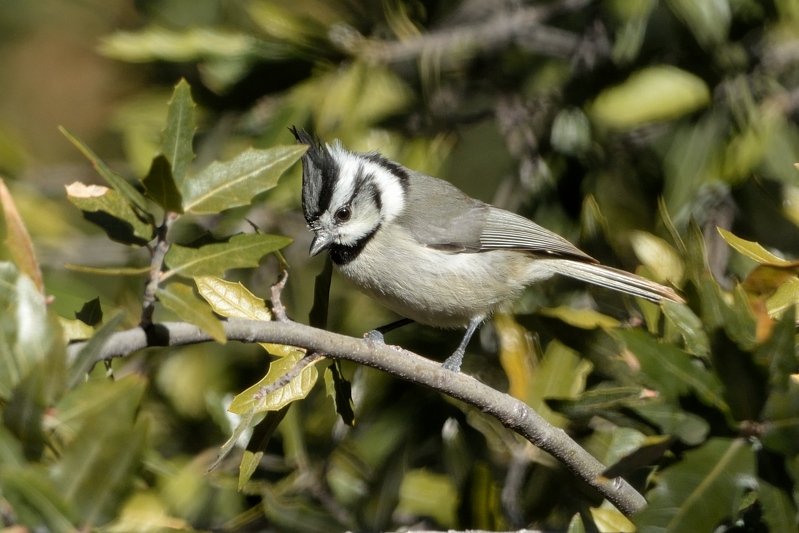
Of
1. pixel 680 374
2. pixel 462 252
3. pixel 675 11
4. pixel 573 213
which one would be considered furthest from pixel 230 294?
pixel 675 11

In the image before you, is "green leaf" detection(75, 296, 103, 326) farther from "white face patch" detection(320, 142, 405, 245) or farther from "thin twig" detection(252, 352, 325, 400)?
"white face patch" detection(320, 142, 405, 245)

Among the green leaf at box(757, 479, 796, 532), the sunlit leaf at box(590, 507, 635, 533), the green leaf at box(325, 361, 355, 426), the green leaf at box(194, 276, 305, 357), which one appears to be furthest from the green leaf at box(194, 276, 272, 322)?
the green leaf at box(757, 479, 796, 532)

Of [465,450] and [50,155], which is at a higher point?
[465,450]

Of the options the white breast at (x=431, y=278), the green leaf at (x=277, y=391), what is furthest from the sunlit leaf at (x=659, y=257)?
the green leaf at (x=277, y=391)

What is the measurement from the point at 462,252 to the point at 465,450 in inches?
34.2

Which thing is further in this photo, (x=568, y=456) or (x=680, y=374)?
(x=568, y=456)

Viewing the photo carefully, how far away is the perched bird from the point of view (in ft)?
8.57

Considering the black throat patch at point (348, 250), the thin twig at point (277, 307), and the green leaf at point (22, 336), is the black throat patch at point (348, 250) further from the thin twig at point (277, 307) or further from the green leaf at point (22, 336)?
the green leaf at point (22, 336)

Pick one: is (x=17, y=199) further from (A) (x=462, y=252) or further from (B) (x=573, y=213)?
(B) (x=573, y=213)

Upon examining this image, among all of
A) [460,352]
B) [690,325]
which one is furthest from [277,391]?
[460,352]

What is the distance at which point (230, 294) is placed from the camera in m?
1.67

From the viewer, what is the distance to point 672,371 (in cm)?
124

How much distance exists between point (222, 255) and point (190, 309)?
0.21 meters

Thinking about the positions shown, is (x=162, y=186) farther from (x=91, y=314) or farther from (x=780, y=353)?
(x=780, y=353)
